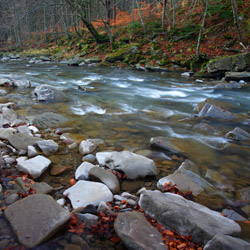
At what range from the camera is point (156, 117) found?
241 inches

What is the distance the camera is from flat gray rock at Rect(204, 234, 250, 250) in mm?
1697

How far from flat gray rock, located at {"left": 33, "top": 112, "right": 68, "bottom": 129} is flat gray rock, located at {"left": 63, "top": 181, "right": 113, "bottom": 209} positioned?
268 cm

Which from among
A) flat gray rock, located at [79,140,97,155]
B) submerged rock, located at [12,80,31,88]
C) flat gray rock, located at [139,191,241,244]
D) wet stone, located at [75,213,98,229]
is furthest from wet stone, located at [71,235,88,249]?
submerged rock, located at [12,80,31,88]

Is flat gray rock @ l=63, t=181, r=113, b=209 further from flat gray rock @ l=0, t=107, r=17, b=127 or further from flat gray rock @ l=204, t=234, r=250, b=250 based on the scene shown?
flat gray rock @ l=0, t=107, r=17, b=127

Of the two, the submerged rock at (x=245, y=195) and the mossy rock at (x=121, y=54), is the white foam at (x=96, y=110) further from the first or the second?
the mossy rock at (x=121, y=54)

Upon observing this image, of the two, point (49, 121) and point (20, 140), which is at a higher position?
point (20, 140)

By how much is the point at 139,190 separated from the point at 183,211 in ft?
2.76

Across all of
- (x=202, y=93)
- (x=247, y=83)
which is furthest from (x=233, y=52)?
(x=202, y=93)

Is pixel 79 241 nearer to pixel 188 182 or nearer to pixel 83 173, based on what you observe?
pixel 83 173

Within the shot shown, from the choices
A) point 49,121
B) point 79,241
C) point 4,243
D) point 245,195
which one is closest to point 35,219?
point 4,243

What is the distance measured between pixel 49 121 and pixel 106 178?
2.92m

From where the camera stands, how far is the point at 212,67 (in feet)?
39.0

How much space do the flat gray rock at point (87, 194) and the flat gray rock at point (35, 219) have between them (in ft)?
1.08

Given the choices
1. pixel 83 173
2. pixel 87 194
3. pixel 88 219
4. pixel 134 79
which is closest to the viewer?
pixel 88 219
